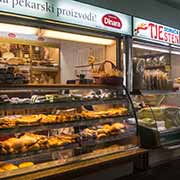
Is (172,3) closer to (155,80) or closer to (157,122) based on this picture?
(155,80)

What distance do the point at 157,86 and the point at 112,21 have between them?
57.5 inches

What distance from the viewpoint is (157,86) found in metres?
4.83

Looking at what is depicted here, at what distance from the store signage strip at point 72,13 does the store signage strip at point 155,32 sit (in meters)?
0.18

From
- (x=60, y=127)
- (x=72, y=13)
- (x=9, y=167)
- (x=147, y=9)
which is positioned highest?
(x=147, y=9)

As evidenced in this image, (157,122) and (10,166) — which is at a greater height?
(157,122)

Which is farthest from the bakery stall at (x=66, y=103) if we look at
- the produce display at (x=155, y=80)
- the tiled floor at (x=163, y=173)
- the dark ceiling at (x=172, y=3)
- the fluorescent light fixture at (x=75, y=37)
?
the dark ceiling at (x=172, y=3)

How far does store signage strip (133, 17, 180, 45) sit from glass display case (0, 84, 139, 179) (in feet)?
3.49

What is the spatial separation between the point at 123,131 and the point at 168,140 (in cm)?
66

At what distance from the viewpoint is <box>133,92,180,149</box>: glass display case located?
3.52 metres

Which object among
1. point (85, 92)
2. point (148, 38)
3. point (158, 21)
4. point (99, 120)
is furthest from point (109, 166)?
point (158, 21)

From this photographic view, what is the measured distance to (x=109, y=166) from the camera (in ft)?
9.87

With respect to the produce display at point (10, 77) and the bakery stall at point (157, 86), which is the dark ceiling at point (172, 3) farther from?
the produce display at point (10, 77)

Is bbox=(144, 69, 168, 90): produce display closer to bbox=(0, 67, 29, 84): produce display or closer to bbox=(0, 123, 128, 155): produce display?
bbox=(0, 123, 128, 155): produce display

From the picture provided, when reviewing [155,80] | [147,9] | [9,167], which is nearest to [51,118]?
[9,167]
